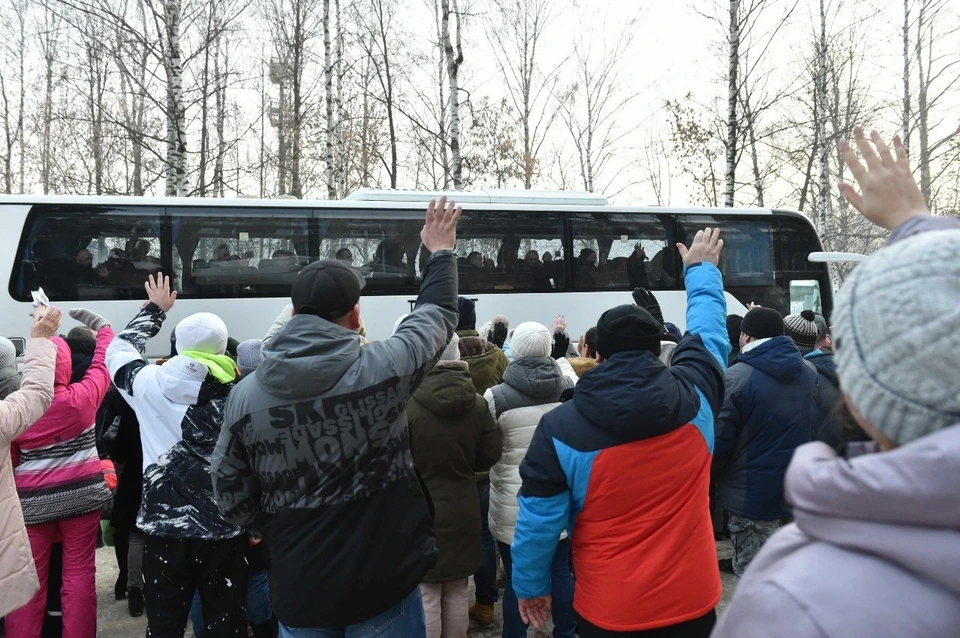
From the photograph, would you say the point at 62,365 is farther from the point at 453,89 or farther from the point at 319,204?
the point at 453,89

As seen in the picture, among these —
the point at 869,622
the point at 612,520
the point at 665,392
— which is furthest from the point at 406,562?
the point at 869,622

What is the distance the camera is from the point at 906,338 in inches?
35.2

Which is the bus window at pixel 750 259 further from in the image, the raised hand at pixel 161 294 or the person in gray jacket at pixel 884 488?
the person in gray jacket at pixel 884 488

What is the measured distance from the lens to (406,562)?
238cm

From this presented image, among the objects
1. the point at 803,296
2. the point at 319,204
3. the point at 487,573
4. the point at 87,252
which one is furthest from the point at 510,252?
the point at 487,573

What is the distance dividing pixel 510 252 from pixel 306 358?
956 centimetres

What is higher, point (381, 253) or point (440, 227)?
point (381, 253)

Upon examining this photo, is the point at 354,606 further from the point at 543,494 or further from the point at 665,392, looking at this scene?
the point at 665,392

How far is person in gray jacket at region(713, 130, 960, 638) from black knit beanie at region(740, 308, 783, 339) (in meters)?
3.37

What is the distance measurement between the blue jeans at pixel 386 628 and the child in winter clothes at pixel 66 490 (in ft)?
7.14

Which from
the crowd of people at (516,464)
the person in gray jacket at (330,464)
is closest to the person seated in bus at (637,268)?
the crowd of people at (516,464)

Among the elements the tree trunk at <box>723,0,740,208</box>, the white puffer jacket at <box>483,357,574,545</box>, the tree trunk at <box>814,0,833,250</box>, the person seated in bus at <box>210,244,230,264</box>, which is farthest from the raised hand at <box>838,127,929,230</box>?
the tree trunk at <box>814,0,833,250</box>

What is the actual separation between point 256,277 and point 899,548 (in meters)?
10.4

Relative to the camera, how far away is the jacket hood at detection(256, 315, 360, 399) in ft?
7.22
